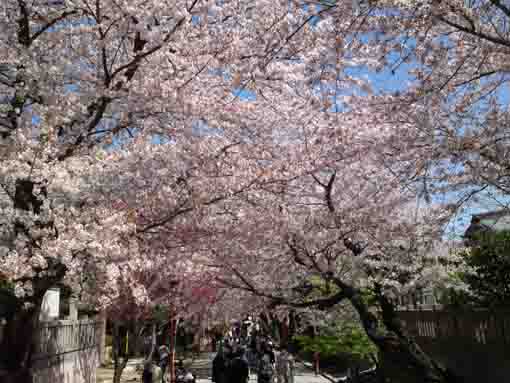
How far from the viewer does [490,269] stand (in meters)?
12.8

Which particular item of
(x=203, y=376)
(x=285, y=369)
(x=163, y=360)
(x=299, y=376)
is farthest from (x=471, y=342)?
(x=203, y=376)

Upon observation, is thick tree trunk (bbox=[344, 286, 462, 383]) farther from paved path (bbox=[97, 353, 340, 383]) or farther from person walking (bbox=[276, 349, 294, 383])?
paved path (bbox=[97, 353, 340, 383])

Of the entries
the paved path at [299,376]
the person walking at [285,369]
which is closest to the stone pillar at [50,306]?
the paved path at [299,376]

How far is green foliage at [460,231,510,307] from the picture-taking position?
12148 millimetres

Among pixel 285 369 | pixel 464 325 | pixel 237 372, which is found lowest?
pixel 285 369

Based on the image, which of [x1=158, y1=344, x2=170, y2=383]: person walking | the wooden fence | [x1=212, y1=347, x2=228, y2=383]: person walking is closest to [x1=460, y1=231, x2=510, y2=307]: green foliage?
the wooden fence

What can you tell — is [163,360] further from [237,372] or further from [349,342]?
[349,342]

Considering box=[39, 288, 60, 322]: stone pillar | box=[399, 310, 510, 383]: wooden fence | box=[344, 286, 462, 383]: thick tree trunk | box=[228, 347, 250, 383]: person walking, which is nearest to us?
box=[399, 310, 510, 383]: wooden fence

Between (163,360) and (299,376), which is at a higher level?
(163,360)

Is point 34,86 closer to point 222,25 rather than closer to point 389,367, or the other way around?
point 222,25

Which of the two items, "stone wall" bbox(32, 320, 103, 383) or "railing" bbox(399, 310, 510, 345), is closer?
"railing" bbox(399, 310, 510, 345)

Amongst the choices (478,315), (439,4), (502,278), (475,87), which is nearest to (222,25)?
(475,87)

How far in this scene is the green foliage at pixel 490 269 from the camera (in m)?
12.1

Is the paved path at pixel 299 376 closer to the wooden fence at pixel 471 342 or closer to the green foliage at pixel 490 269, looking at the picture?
the green foliage at pixel 490 269
